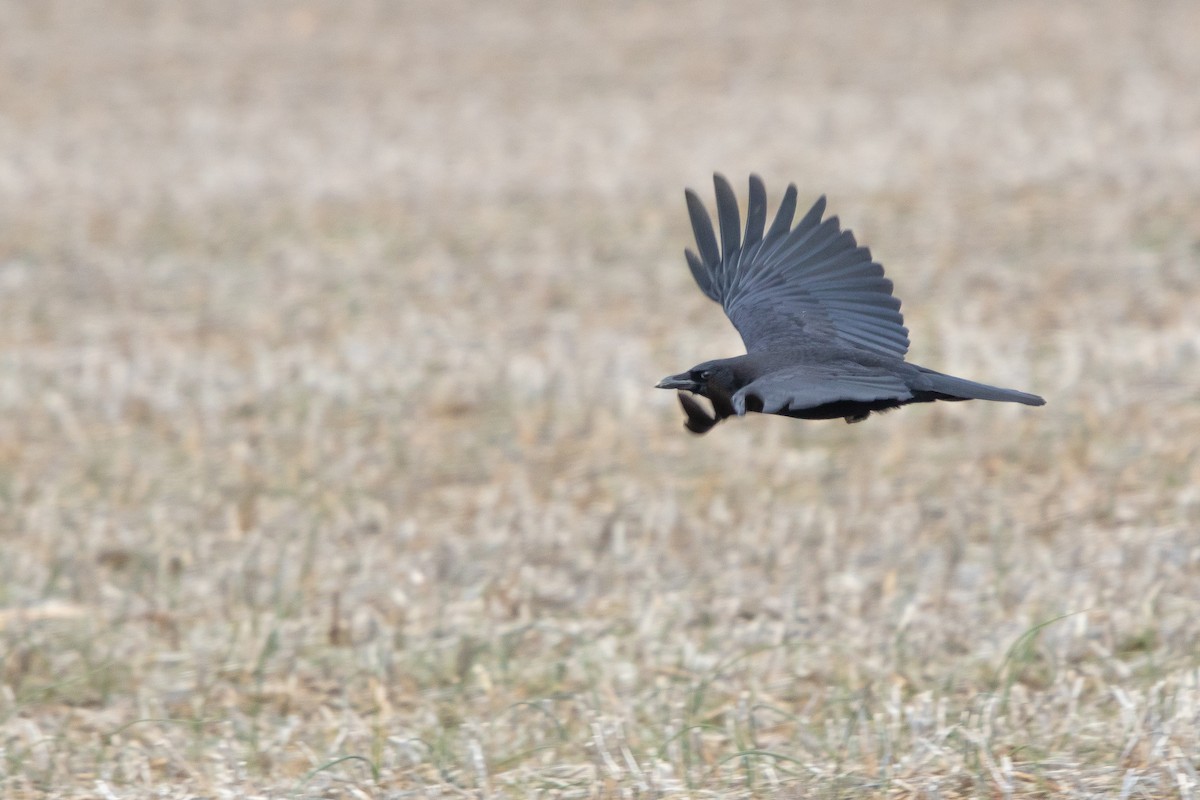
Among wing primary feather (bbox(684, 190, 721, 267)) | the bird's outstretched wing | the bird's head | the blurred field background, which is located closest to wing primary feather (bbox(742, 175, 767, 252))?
the bird's outstretched wing

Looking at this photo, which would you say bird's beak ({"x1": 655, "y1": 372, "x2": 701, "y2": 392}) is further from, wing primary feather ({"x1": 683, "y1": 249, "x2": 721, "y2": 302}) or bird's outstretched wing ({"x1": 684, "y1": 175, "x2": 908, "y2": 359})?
wing primary feather ({"x1": 683, "y1": 249, "x2": 721, "y2": 302})

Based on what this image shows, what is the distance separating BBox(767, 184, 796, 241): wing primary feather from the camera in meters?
5.27

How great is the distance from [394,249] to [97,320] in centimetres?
231

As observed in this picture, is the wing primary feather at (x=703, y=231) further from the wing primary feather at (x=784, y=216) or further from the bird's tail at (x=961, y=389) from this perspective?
the bird's tail at (x=961, y=389)

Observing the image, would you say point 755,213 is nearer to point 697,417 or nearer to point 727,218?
point 727,218

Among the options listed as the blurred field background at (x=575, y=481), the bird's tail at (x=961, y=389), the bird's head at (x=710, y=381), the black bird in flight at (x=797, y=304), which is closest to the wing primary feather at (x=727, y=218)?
the black bird in flight at (x=797, y=304)

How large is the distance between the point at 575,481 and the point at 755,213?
2.35 metres

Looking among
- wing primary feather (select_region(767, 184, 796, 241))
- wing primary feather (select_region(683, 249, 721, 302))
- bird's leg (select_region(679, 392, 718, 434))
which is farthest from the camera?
wing primary feather (select_region(683, 249, 721, 302))

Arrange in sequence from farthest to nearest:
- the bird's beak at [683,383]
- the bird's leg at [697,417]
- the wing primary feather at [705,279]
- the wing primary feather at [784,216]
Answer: the wing primary feather at [705,279], the wing primary feather at [784,216], the bird's beak at [683,383], the bird's leg at [697,417]

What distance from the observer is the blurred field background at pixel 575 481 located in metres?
4.98

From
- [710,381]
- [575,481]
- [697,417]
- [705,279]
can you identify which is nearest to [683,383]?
[710,381]

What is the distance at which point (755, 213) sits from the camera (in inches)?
207

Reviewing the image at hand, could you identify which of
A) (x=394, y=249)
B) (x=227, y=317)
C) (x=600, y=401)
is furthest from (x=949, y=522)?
(x=394, y=249)

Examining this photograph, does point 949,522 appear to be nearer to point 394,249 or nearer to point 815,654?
point 815,654
